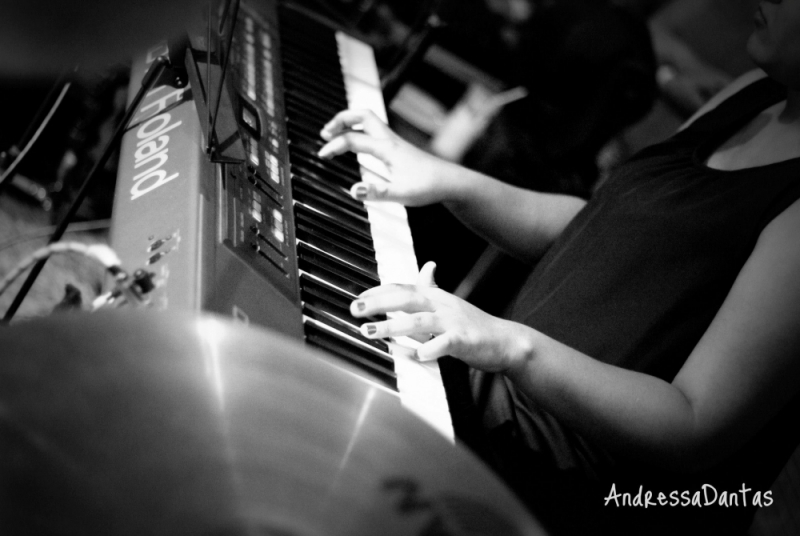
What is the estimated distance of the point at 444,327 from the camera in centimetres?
79

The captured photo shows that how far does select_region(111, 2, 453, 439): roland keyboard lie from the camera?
28.6 inches

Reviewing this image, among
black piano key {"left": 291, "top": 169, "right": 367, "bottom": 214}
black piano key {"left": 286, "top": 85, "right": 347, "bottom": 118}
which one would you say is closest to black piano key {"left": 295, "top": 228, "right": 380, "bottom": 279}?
black piano key {"left": 291, "top": 169, "right": 367, "bottom": 214}

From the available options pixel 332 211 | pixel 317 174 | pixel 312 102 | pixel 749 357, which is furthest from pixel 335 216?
pixel 749 357

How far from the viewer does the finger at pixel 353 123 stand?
116 centimetres

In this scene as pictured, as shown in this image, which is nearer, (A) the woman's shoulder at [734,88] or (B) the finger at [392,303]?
(B) the finger at [392,303]

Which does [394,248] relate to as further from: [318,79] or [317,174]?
[318,79]

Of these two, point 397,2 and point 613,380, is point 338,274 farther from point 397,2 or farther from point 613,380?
point 397,2

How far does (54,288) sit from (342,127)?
91cm

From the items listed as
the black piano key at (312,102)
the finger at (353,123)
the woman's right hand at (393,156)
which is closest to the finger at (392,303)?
the woman's right hand at (393,156)

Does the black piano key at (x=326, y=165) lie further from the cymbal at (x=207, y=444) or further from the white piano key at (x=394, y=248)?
the cymbal at (x=207, y=444)

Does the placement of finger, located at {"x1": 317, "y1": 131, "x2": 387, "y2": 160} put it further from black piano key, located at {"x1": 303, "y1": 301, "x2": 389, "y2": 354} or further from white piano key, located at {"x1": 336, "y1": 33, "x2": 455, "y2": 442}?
black piano key, located at {"x1": 303, "y1": 301, "x2": 389, "y2": 354}

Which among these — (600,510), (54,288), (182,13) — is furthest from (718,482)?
(54,288)

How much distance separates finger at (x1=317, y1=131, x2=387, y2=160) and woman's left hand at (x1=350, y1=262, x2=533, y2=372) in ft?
1.31

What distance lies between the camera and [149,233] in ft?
2.48
